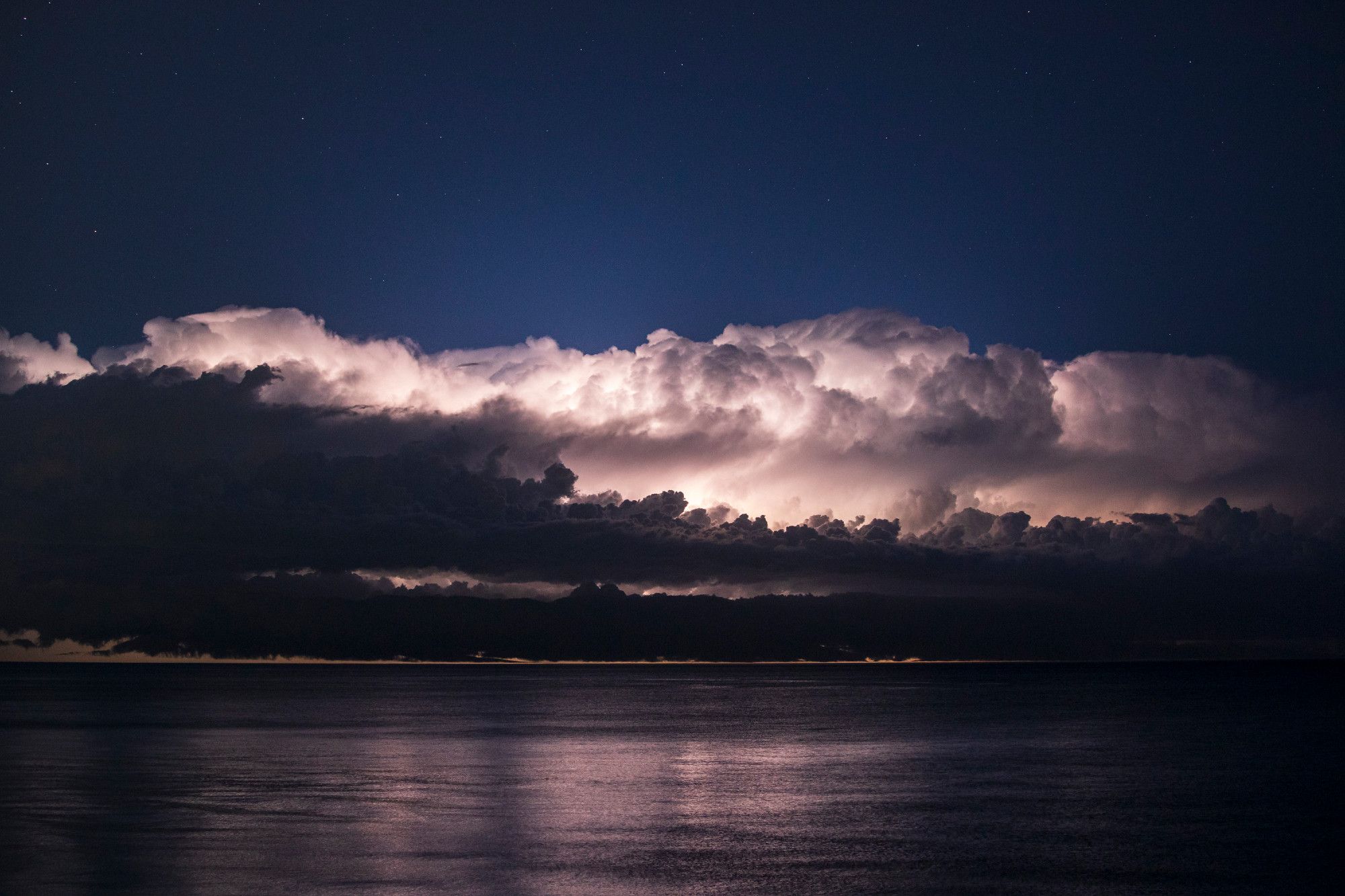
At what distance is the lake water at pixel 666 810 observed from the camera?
33875 millimetres

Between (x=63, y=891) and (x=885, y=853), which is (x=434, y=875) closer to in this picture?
(x=63, y=891)

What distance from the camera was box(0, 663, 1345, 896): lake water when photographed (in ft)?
111

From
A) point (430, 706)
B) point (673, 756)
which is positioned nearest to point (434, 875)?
point (673, 756)

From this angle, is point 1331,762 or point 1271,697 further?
point 1271,697

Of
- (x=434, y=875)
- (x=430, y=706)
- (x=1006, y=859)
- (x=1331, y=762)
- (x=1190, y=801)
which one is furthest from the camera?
(x=430, y=706)

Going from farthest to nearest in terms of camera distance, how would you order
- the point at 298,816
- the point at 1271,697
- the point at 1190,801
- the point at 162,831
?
the point at 1271,697 → the point at 1190,801 → the point at 298,816 → the point at 162,831

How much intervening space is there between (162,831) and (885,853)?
23976 mm

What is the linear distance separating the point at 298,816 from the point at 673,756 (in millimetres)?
32860

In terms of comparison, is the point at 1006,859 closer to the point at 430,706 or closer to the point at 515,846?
the point at 515,846

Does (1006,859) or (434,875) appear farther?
(1006,859)

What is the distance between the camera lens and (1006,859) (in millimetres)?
37500

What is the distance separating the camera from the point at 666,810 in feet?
156

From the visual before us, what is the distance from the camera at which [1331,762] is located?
7362 centimetres

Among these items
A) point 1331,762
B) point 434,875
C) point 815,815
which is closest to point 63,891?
point 434,875
